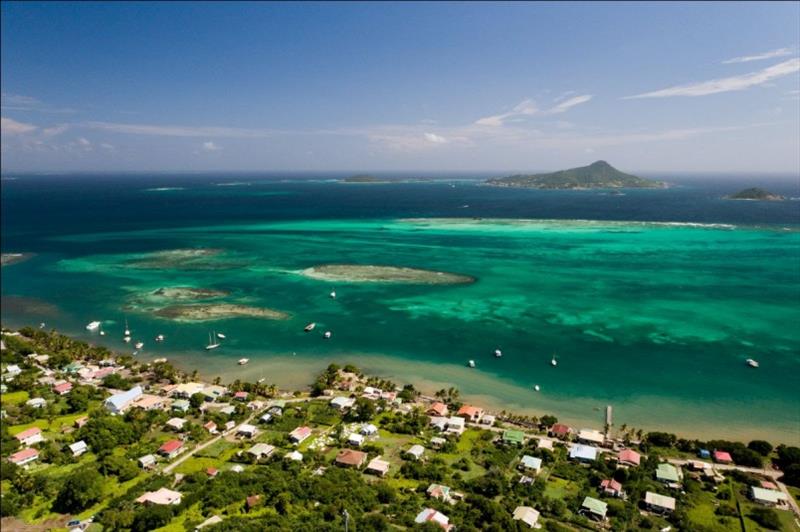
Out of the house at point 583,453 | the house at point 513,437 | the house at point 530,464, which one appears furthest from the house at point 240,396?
the house at point 583,453

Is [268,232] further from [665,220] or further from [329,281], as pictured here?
[665,220]

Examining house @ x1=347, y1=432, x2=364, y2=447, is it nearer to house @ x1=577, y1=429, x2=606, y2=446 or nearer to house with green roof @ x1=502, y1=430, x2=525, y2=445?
house with green roof @ x1=502, y1=430, x2=525, y2=445

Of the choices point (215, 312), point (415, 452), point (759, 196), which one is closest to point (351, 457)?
point (415, 452)

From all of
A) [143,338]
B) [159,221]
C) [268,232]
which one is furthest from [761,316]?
[159,221]

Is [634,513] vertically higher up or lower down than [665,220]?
lower down

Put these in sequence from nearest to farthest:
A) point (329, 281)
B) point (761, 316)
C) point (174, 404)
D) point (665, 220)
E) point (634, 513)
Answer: point (634, 513) < point (174, 404) < point (761, 316) < point (329, 281) < point (665, 220)

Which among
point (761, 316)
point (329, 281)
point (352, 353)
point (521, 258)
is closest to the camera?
point (352, 353)

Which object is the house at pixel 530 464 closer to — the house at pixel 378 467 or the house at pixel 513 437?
the house at pixel 513 437
